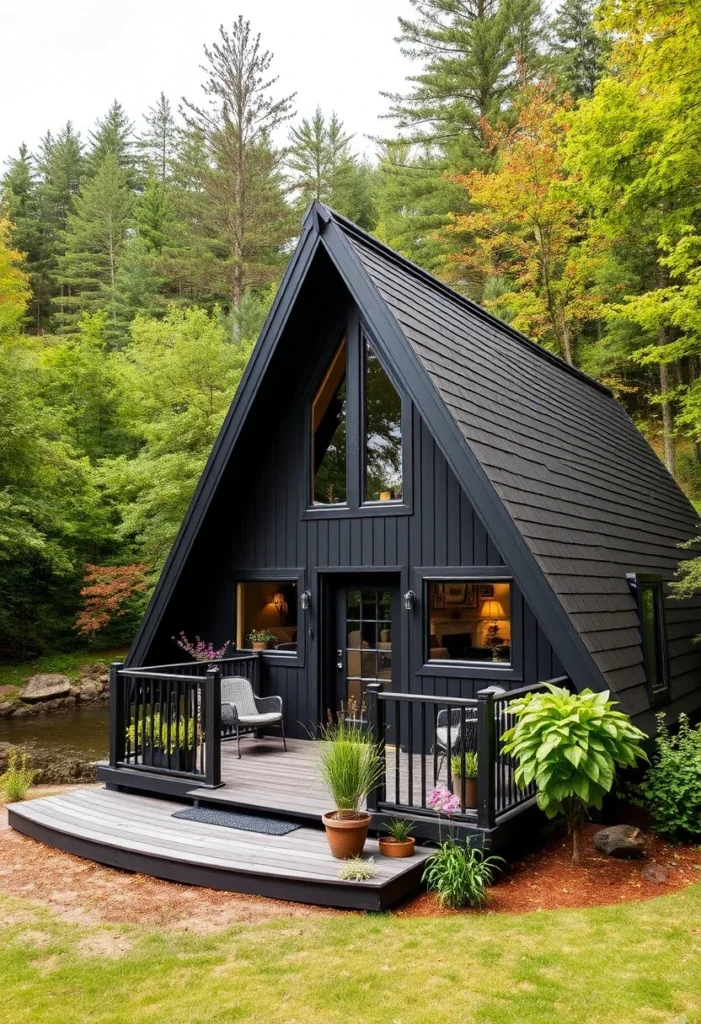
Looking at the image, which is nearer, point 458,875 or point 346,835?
point 458,875

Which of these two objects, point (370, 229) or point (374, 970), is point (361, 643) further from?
point (370, 229)

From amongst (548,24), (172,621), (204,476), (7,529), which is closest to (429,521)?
(204,476)

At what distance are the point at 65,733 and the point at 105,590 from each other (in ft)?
12.5

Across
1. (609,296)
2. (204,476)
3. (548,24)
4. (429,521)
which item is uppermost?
(548,24)

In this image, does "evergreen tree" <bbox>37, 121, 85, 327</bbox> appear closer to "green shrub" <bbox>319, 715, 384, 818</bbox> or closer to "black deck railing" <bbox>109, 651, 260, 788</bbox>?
"black deck railing" <bbox>109, 651, 260, 788</bbox>

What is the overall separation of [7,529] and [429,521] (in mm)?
10093

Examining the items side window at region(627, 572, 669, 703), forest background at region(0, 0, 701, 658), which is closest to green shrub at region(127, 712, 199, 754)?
side window at region(627, 572, 669, 703)

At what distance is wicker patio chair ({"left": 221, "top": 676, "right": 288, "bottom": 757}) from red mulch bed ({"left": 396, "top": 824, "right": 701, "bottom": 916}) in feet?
9.83

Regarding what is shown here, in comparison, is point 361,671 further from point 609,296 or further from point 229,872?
point 609,296

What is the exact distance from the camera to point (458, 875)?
15.2 feet

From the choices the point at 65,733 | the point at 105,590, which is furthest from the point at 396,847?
the point at 105,590

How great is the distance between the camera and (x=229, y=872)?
16.2 ft

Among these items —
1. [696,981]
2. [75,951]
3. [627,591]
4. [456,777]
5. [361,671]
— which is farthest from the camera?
[361,671]

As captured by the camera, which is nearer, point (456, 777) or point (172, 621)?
point (456, 777)
